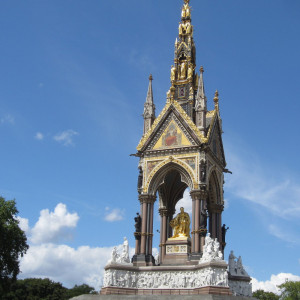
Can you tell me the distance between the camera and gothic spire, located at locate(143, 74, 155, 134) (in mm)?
30109

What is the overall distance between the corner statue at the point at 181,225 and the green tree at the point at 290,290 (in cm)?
3510

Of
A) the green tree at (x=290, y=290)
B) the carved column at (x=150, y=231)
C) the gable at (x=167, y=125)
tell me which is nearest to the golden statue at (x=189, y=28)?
the gable at (x=167, y=125)

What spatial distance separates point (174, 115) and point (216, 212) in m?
6.48

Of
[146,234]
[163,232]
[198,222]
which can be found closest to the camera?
[198,222]

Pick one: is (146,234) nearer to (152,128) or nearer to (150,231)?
Answer: (150,231)

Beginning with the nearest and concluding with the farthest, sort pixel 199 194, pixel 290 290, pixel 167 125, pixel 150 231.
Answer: pixel 199 194 → pixel 150 231 → pixel 167 125 → pixel 290 290

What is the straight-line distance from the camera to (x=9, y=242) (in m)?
33.1

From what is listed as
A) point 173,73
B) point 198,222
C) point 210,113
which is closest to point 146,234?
point 198,222

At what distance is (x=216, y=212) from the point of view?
30078mm

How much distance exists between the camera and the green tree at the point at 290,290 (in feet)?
193

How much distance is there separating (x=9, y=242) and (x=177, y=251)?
12.5 metres

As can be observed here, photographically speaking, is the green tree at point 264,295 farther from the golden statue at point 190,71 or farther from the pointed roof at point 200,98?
the pointed roof at point 200,98

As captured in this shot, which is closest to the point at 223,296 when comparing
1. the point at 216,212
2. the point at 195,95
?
the point at 216,212

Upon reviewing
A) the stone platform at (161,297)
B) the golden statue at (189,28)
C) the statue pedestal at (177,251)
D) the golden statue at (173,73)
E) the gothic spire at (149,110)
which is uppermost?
the golden statue at (189,28)
